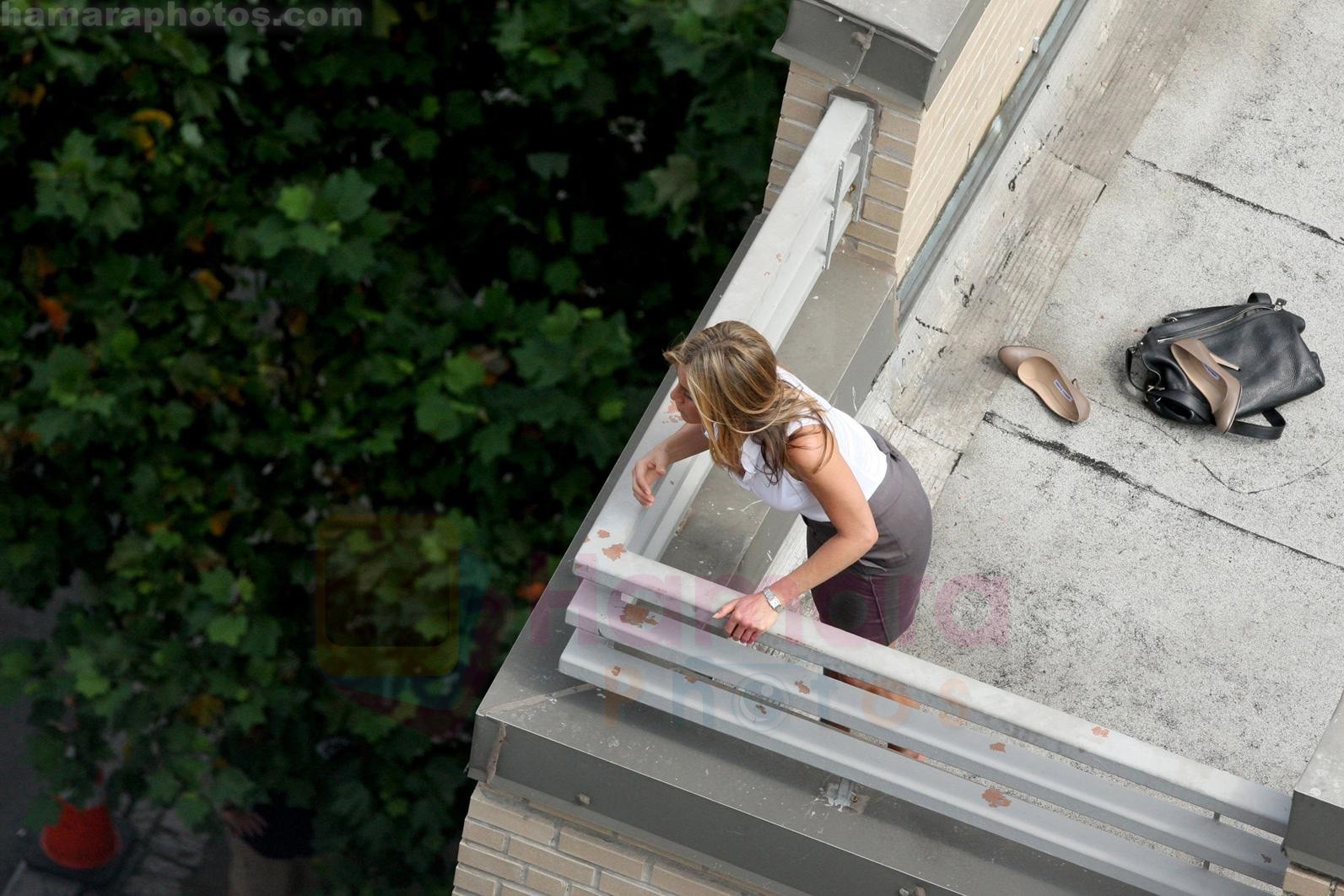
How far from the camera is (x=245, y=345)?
20.9ft

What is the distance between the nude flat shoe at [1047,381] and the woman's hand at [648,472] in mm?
1581

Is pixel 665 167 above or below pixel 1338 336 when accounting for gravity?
below

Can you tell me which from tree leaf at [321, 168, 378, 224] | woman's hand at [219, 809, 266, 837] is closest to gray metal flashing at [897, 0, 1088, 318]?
tree leaf at [321, 168, 378, 224]

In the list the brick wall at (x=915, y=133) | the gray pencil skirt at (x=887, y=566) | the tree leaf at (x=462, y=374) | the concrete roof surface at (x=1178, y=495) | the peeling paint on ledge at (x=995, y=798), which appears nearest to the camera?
the peeling paint on ledge at (x=995, y=798)

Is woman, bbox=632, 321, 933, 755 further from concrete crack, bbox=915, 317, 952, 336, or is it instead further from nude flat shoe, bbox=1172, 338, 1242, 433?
nude flat shoe, bbox=1172, 338, 1242, 433

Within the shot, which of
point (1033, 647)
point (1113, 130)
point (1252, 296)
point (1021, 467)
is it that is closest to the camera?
point (1033, 647)

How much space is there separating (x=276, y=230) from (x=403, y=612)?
1.65m

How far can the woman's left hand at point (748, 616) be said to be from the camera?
2.92 metres

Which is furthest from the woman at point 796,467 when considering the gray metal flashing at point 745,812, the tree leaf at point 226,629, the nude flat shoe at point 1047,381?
the tree leaf at point 226,629

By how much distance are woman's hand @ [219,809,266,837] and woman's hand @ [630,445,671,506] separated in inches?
221

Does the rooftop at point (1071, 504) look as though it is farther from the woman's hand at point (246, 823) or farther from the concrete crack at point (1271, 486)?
the woman's hand at point (246, 823)

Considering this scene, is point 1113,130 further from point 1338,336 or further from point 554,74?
point 554,74

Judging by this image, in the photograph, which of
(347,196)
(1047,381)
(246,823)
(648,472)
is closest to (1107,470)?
(1047,381)

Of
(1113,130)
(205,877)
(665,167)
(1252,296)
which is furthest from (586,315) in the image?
(205,877)
